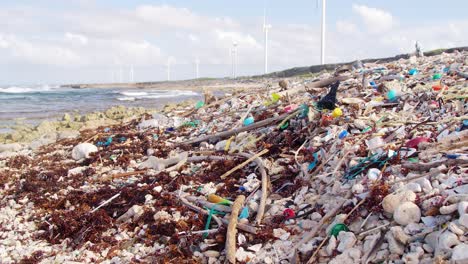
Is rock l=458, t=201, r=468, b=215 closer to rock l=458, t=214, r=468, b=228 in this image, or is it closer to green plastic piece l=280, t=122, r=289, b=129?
rock l=458, t=214, r=468, b=228

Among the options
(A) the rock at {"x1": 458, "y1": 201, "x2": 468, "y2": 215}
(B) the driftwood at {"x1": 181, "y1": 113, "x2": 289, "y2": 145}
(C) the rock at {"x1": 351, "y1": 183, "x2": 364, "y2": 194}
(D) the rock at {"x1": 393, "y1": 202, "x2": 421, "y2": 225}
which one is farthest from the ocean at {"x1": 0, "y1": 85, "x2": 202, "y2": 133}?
(A) the rock at {"x1": 458, "y1": 201, "x2": 468, "y2": 215}

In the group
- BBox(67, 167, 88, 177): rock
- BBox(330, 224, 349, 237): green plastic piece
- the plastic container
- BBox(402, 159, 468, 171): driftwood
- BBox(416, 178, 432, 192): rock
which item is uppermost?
the plastic container

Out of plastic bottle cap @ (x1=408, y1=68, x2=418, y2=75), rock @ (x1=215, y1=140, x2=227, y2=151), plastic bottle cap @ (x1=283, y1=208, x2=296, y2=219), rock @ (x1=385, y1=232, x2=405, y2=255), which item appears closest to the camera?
rock @ (x1=385, y1=232, x2=405, y2=255)

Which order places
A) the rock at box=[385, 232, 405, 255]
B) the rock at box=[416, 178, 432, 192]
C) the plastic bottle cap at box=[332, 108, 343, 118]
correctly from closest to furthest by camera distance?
the rock at box=[385, 232, 405, 255] → the rock at box=[416, 178, 432, 192] → the plastic bottle cap at box=[332, 108, 343, 118]

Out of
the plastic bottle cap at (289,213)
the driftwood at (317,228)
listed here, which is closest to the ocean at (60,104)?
the plastic bottle cap at (289,213)

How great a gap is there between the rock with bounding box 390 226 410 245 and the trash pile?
0.05ft

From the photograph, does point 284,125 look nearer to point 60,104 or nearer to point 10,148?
point 10,148

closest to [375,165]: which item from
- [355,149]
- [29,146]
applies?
[355,149]

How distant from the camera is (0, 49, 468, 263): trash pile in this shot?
3188 millimetres

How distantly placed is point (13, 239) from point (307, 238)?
326 centimetres

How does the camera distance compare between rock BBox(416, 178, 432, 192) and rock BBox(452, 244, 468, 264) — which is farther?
rock BBox(416, 178, 432, 192)

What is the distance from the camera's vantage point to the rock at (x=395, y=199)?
3.18 metres

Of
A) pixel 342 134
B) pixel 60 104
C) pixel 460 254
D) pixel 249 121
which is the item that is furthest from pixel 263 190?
pixel 60 104

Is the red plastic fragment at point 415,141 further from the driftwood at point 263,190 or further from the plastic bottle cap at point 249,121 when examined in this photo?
the plastic bottle cap at point 249,121
